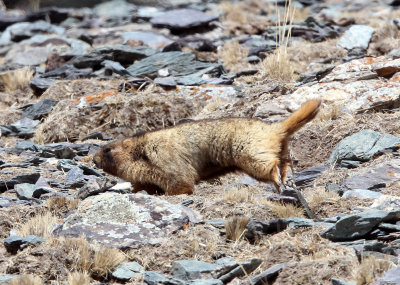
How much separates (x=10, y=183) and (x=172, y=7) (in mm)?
16719

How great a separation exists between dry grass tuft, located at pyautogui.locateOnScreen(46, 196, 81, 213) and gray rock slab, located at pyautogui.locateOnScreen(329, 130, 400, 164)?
12.6 ft

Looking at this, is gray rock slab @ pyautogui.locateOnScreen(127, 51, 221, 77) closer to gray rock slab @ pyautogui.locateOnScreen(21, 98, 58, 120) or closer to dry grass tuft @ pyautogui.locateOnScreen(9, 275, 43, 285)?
gray rock slab @ pyautogui.locateOnScreen(21, 98, 58, 120)

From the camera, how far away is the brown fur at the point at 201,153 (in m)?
7.64

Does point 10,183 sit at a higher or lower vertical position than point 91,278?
lower

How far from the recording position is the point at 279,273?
5.28 meters

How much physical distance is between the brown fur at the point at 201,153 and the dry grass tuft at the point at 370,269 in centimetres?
263

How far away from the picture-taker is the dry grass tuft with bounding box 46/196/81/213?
741 centimetres

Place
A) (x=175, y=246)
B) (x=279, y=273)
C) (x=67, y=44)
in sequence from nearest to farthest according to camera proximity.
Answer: (x=279, y=273)
(x=175, y=246)
(x=67, y=44)

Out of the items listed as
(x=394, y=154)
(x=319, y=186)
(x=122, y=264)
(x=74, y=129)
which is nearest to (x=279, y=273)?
(x=122, y=264)

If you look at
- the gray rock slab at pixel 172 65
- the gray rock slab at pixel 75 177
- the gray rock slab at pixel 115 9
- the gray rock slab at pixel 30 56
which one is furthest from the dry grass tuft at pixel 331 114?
the gray rock slab at pixel 115 9

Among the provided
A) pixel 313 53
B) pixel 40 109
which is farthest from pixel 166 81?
pixel 313 53

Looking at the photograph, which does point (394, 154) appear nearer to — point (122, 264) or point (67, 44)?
point (122, 264)

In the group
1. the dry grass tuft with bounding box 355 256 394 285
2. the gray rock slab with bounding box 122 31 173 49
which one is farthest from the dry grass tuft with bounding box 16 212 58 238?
the gray rock slab with bounding box 122 31 173 49

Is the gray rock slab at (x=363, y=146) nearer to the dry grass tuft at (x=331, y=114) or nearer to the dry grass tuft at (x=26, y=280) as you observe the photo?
the dry grass tuft at (x=331, y=114)
